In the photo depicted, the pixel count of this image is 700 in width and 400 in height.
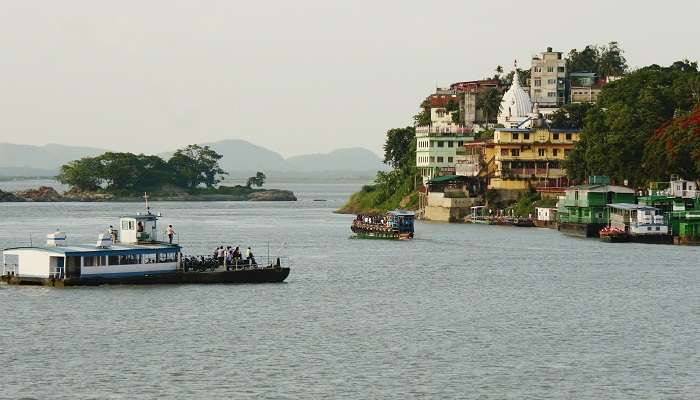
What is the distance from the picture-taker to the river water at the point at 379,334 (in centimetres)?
5322

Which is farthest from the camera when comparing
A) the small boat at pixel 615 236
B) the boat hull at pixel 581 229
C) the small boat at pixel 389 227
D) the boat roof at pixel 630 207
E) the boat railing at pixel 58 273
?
the small boat at pixel 389 227

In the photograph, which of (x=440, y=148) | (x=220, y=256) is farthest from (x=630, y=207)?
(x=440, y=148)

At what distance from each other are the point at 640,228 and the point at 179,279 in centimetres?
5547

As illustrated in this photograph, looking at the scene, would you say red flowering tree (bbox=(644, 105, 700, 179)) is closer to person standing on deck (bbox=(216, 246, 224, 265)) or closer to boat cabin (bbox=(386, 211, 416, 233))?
boat cabin (bbox=(386, 211, 416, 233))

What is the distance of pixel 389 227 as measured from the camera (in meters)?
138

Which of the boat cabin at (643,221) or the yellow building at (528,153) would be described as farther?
the yellow building at (528,153)

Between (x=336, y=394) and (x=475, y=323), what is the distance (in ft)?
62.7

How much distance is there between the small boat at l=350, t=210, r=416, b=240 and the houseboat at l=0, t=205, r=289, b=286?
52131 millimetres

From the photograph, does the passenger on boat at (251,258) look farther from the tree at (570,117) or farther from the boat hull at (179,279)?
the tree at (570,117)

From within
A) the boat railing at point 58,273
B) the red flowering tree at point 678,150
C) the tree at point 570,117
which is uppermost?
the tree at point 570,117

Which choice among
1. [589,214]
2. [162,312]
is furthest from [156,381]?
[589,214]

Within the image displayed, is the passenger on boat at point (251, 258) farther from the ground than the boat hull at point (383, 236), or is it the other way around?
the boat hull at point (383, 236)

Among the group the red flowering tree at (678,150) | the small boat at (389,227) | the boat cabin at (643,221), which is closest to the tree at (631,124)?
the red flowering tree at (678,150)

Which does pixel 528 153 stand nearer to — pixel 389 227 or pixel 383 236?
pixel 389 227
